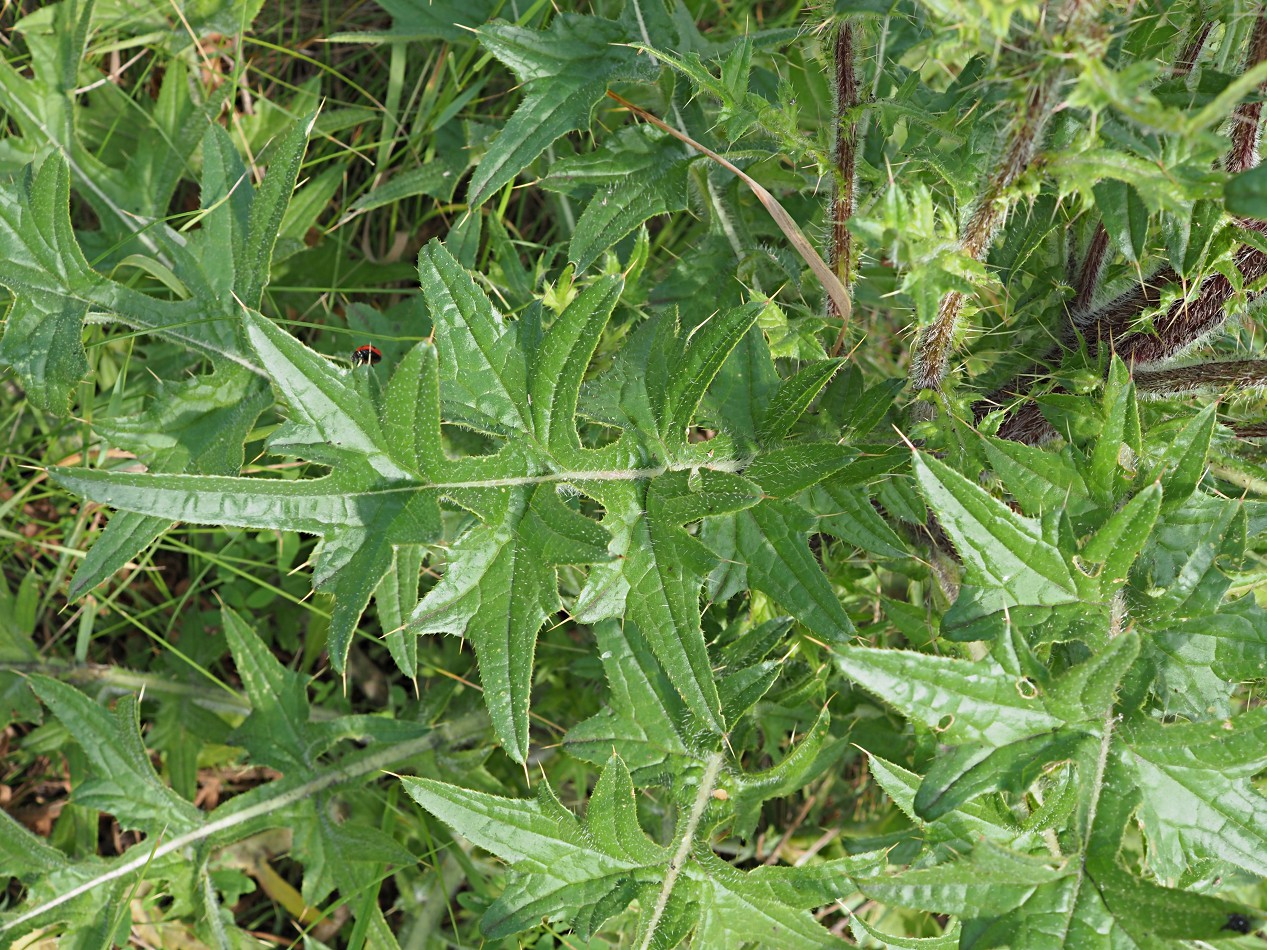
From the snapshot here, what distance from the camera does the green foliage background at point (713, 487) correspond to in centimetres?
198

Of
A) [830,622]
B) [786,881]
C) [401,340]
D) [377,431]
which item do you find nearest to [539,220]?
[401,340]

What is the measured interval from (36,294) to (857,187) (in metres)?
2.15

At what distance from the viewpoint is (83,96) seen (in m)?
4.03

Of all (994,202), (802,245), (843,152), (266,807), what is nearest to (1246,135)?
(994,202)

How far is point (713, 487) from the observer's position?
7.44 ft

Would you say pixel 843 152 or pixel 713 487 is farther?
pixel 843 152

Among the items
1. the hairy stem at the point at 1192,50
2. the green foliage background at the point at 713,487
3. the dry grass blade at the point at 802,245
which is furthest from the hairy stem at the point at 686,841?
the hairy stem at the point at 1192,50

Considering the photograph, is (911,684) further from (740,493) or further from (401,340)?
(401,340)

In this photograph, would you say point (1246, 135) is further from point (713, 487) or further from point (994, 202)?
point (713, 487)

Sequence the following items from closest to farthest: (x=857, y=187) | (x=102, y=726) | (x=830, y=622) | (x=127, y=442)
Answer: (x=830, y=622) < (x=857, y=187) < (x=127, y=442) < (x=102, y=726)

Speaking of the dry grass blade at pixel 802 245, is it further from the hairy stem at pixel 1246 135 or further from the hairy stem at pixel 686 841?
the hairy stem at pixel 686 841

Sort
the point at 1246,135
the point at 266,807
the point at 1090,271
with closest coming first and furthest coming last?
the point at 1246,135 < the point at 1090,271 < the point at 266,807

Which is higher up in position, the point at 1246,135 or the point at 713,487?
the point at 1246,135

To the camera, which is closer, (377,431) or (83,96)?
(377,431)
